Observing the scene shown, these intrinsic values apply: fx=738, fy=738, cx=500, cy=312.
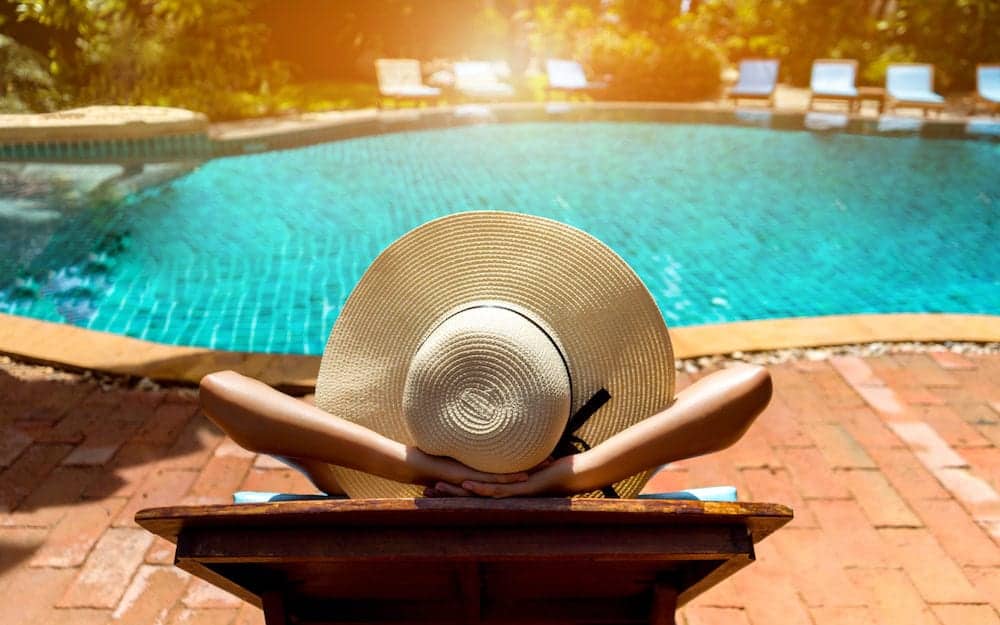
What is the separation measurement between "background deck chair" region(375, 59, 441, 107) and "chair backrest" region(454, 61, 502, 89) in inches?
56.0

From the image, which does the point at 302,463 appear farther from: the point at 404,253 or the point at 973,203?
the point at 973,203

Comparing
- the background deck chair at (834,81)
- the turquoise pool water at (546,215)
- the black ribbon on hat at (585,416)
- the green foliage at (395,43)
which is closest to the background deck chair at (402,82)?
the green foliage at (395,43)

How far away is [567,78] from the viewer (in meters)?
16.7

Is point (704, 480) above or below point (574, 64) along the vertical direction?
below

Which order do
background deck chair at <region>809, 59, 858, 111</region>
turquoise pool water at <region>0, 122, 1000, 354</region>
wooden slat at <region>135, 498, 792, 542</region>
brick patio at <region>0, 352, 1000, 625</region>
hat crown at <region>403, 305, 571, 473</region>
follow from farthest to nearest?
1. background deck chair at <region>809, 59, 858, 111</region>
2. turquoise pool water at <region>0, 122, 1000, 354</region>
3. brick patio at <region>0, 352, 1000, 625</region>
4. hat crown at <region>403, 305, 571, 473</region>
5. wooden slat at <region>135, 498, 792, 542</region>

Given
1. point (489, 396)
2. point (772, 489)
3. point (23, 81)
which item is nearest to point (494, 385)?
point (489, 396)

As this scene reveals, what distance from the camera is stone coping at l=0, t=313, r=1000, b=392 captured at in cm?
423

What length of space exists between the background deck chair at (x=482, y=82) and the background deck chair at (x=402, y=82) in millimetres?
1132

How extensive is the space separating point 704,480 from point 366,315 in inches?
83.0

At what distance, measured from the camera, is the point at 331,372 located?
1.81 m

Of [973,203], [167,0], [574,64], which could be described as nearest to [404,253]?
[973,203]

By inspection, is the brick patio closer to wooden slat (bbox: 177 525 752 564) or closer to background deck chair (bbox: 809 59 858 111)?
wooden slat (bbox: 177 525 752 564)

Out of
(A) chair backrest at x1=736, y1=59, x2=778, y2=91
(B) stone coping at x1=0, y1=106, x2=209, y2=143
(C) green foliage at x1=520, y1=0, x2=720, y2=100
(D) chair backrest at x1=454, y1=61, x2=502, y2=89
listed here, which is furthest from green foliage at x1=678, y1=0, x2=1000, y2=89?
(B) stone coping at x1=0, y1=106, x2=209, y2=143

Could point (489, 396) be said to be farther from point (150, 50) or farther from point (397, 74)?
point (397, 74)
